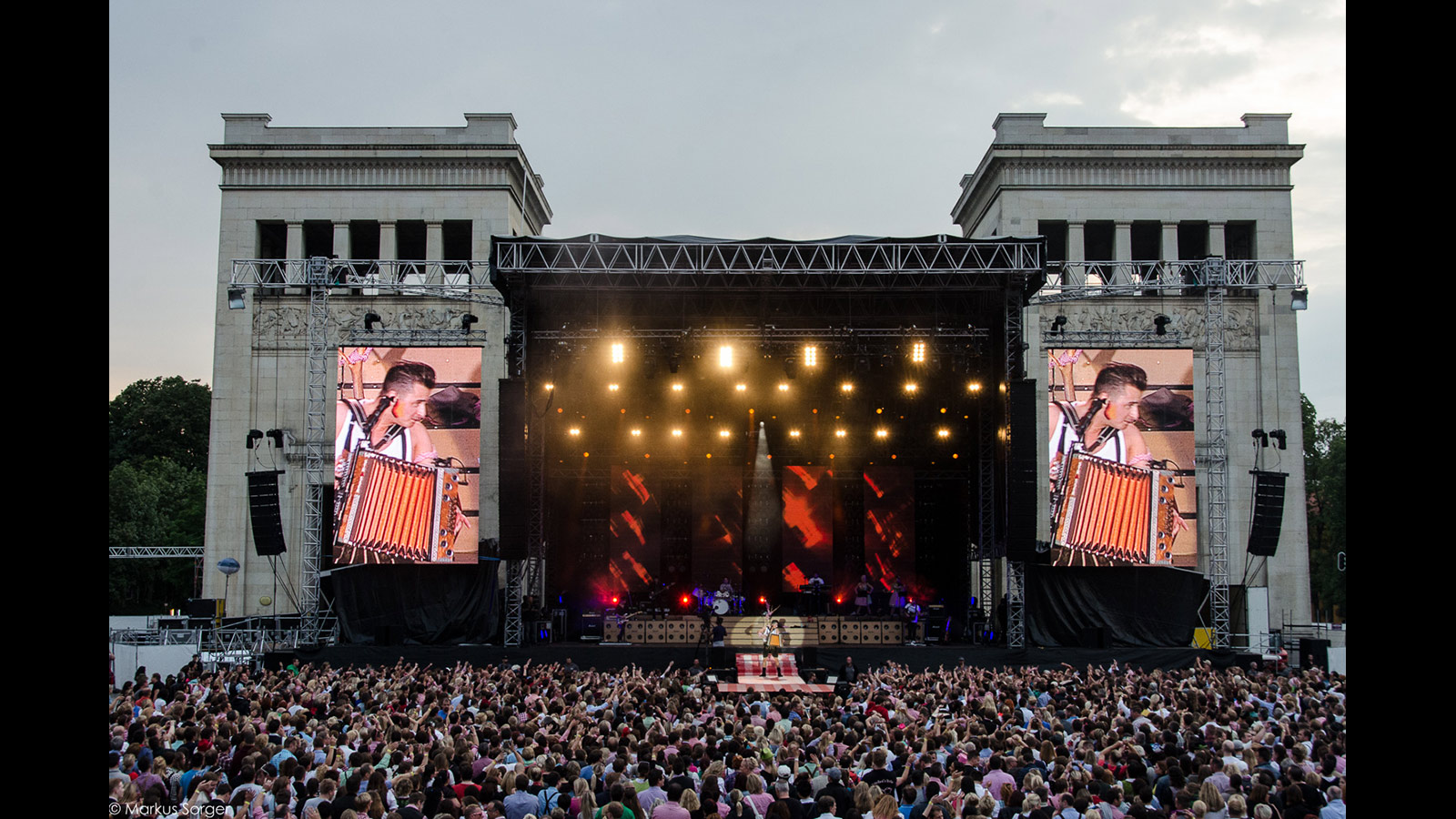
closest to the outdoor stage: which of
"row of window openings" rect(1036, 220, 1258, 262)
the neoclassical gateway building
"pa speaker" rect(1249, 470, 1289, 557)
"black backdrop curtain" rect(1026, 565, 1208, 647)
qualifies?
the neoclassical gateway building

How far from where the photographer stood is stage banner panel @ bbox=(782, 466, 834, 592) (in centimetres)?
3409

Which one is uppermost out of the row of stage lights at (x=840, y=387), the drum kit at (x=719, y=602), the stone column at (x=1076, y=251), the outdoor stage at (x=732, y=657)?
the stone column at (x=1076, y=251)

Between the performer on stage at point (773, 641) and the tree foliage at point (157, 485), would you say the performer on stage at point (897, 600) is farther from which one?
the tree foliage at point (157, 485)

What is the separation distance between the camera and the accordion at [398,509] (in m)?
26.9

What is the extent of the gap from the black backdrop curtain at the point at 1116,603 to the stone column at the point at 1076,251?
28.8 ft

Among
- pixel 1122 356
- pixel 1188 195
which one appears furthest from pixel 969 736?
pixel 1188 195

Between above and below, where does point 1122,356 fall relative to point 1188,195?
below

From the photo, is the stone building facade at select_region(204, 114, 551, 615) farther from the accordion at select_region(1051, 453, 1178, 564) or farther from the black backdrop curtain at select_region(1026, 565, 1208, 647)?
the accordion at select_region(1051, 453, 1178, 564)

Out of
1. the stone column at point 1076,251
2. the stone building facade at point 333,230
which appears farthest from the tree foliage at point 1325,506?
the stone building facade at point 333,230

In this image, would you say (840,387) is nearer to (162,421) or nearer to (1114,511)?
(1114,511)

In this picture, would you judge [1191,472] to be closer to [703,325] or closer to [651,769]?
[703,325]
